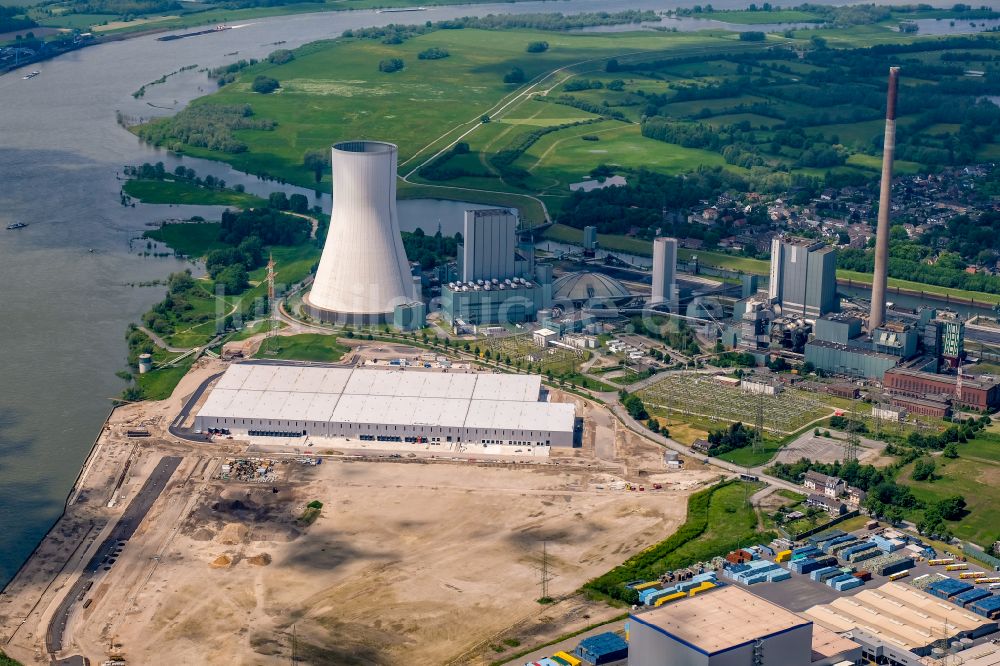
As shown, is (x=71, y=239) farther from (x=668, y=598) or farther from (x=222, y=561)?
(x=668, y=598)

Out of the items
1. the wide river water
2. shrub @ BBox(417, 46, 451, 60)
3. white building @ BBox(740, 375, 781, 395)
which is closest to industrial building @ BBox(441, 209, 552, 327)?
white building @ BBox(740, 375, 781, 395)

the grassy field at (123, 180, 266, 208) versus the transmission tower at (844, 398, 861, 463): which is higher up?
the grassy field at (123, 180, 266, 208)

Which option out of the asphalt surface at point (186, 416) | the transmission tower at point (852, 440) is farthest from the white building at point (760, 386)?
the asphalt surface at point (186, 416)

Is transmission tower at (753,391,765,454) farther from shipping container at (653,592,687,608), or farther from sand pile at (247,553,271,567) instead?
sand pile at (247,553,271,567)

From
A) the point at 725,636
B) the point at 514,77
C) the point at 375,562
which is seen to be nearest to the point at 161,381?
the point at 375,562

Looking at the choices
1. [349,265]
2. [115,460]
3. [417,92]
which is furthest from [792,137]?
[115,460]

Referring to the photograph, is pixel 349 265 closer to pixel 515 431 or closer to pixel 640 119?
pixel 515 431
